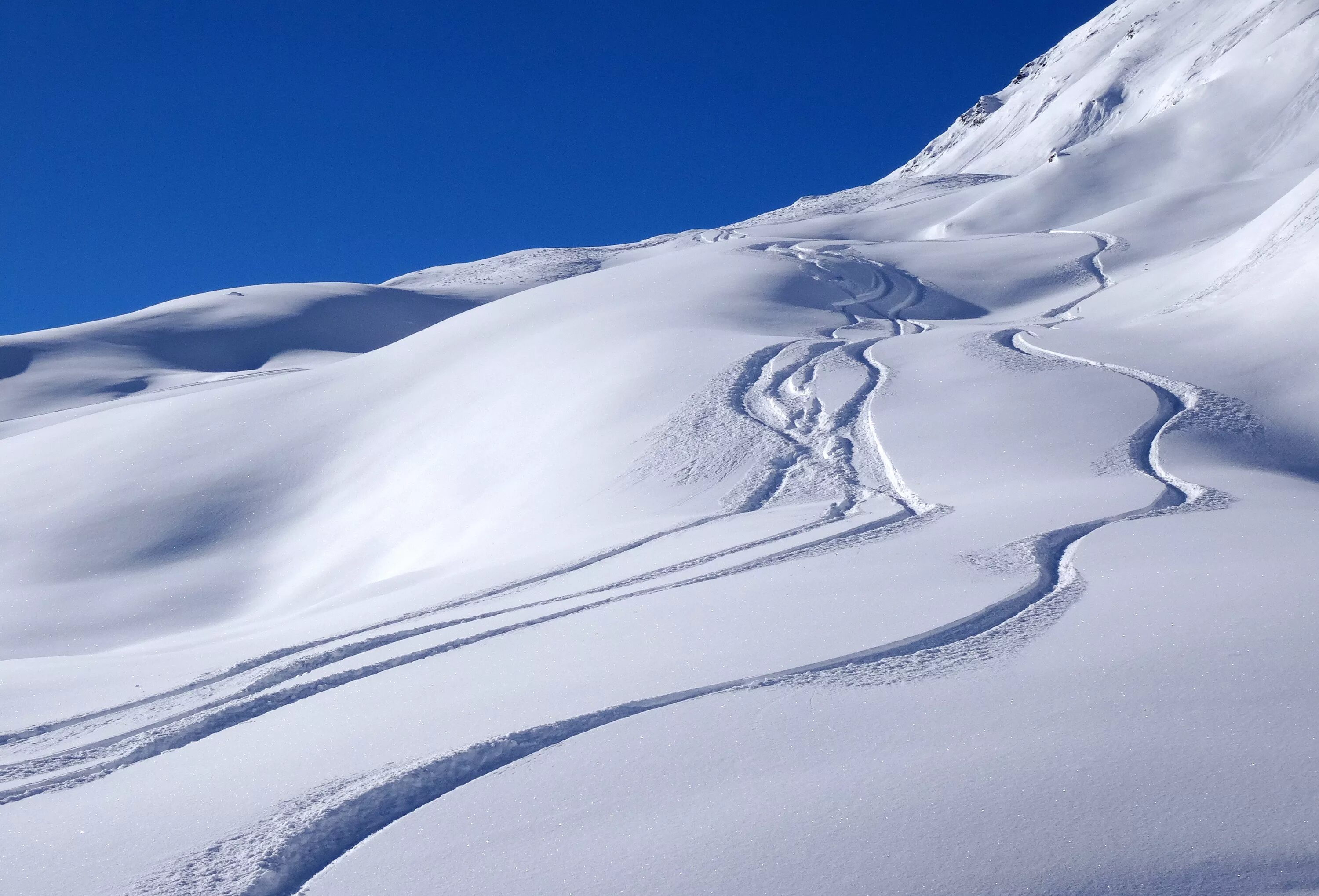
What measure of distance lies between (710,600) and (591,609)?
711 millimetres

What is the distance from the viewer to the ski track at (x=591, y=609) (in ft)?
10.9

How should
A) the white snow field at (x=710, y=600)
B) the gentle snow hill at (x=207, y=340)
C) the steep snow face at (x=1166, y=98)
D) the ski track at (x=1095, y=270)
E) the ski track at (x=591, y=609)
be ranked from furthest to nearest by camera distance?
the steep snow face at (x=1166, y=98) < the gentle snow hill at (x=207, y=340) < the ski track at (x=1095, y=270) < the ski track at (x=591, y=609) < the white snow field at (x=710, y=600)

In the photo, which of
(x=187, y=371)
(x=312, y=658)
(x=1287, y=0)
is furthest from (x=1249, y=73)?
(x=312, y=658)

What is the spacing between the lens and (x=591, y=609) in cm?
598

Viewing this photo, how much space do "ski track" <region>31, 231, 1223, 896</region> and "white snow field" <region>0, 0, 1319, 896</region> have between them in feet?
0.07

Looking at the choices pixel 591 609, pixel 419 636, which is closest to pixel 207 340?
pixel 419 636

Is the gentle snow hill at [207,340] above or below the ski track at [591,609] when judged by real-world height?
above

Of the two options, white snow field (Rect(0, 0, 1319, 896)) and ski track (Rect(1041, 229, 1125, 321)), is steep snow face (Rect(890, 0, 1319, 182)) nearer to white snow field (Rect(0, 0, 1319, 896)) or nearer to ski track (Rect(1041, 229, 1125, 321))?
ski track (Rect(1041, 229, 1125, 321))

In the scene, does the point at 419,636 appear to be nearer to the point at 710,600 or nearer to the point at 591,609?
the point at 591,609

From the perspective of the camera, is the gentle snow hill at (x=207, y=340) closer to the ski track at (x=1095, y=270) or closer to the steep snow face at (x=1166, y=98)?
the ski track at (x=1095, y=270)

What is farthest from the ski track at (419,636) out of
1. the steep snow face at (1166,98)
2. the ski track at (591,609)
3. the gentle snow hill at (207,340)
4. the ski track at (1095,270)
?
the steep snow face at (1166,98)

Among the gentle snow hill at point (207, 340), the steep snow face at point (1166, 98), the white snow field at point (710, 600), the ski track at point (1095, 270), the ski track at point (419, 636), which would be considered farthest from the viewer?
the steep snow face at point (1166, 98)

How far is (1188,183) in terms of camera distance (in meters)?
40.6

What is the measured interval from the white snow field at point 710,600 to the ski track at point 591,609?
0.02m
